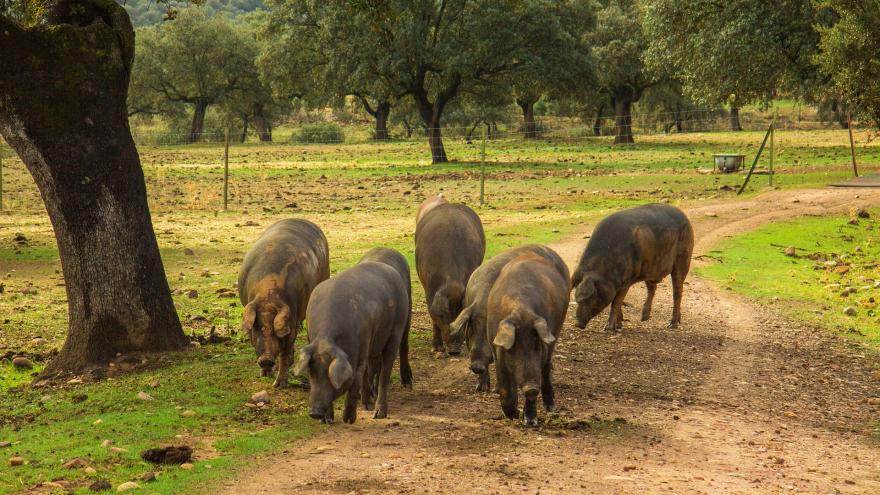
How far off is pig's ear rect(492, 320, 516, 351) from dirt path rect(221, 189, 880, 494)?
2.68 feet

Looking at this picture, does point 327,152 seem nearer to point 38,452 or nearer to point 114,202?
point 114,202

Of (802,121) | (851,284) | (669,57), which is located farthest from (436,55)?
(802,121)

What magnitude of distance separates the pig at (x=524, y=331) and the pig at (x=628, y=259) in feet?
10.4

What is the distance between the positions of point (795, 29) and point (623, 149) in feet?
50.6

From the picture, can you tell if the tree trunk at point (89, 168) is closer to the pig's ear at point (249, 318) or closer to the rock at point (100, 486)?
the pig's ear at point (249, 318)

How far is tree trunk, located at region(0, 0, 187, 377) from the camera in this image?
1148cm

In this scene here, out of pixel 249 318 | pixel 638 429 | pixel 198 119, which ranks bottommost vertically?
pixel 638 429

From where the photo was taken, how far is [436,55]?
40.9 metres

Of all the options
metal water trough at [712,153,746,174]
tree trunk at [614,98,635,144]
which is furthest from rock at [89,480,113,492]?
tree trunk at [614,98,635,144]

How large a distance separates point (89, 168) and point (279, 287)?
115 inches

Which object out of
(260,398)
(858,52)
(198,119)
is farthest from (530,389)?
(198,119)

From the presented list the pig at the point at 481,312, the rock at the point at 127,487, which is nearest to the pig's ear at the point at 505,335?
the pig at the point at 481,312

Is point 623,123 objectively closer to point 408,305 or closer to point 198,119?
point 198,119

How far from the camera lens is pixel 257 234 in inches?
918
